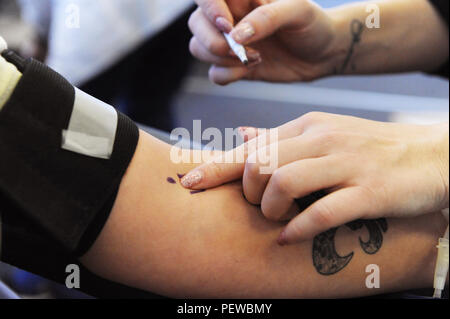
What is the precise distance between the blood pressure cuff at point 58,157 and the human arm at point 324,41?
0.39 metres

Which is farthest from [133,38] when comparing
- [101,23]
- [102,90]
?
[102,90]

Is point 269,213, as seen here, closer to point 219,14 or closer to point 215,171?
point 215,171

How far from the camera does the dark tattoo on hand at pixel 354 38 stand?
0.95 meters

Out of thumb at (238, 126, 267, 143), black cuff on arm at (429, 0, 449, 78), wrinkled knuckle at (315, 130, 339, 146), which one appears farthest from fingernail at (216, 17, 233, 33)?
black cuff on arm at (429, 0, 449, 78)

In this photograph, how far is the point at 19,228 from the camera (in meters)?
0.50

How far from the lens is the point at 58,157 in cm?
47

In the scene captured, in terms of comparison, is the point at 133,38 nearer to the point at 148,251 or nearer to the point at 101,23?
the point at 101,23

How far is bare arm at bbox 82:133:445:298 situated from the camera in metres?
0.53

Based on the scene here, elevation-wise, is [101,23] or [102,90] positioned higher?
[101,23]

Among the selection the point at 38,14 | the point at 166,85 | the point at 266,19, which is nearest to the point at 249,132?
the point at 266,19

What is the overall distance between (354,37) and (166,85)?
0.42m

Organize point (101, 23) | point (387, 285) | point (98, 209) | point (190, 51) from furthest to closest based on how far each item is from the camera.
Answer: point (101, 23), point (190, 51), point (387, 285), point (98, 209)

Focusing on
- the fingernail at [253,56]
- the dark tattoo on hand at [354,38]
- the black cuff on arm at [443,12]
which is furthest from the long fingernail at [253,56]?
the black cuff on arm at [443,12]

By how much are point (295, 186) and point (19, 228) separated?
31 cm
